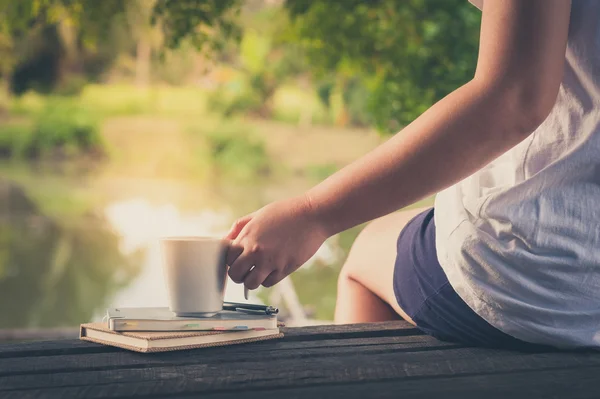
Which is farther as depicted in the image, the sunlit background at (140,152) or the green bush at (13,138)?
the green bush at (13,138)

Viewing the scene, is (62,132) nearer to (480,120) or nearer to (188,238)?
(188,238)

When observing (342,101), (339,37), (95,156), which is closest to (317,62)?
(339,37)

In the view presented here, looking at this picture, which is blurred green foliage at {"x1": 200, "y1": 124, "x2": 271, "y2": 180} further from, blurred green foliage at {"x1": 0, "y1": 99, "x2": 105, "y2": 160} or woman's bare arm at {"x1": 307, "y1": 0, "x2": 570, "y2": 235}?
woman's bare arm at {"x1": 307, "y1": 0, "x2": 570, "y2": 235}

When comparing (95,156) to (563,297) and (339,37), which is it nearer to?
(339,37)

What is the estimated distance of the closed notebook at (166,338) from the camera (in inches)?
32.6

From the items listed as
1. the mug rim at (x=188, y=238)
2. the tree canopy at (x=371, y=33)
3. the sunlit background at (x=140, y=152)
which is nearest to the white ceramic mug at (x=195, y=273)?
the mug rim at (x=188, y=238)

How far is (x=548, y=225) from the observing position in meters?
0.83

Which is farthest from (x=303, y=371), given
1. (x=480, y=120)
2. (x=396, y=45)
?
(x=396, y=45)

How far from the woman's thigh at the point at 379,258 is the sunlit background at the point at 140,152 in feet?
9.71

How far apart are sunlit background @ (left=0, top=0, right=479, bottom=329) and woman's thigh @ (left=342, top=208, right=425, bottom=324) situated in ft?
9.71

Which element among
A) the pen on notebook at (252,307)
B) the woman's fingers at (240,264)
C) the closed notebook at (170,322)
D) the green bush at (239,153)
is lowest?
the closed notebook at (170,322)

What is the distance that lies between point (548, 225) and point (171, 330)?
0.39 m

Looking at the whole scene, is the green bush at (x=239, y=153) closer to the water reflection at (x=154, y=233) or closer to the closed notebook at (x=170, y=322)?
the water reflection at (x=154, y=233)

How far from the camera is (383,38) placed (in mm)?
3023
